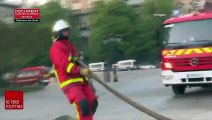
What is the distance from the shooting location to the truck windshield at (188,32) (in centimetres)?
1390

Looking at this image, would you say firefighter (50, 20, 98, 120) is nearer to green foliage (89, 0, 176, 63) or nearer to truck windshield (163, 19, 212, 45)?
truck windshield (163, 19, 212, 45)

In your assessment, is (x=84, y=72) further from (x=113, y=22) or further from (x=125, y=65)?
(x=113, y=22)

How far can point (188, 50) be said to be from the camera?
13.9m

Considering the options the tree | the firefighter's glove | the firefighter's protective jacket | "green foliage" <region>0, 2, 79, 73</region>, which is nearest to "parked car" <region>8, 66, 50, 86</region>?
"green foliage" <region>0, 2, 79, 73</region>

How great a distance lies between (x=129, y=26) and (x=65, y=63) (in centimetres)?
4710

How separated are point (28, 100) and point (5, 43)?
397 cm

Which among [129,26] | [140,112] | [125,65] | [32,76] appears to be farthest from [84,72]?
[129,26]

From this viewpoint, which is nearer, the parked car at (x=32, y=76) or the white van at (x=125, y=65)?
the parked car at (x=32, y=76)

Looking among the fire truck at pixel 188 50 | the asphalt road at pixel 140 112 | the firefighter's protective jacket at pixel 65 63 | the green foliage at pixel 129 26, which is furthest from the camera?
the green foliage at pixel 129 26

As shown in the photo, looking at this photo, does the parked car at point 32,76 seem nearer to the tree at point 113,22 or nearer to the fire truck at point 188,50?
the fire truck at point 188,50

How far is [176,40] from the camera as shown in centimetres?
1428

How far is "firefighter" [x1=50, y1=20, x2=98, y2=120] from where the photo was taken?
23.3 ft

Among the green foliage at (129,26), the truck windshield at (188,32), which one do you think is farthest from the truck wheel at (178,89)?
the green foliage at (129,26)

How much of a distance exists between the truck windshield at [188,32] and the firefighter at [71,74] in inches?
278
